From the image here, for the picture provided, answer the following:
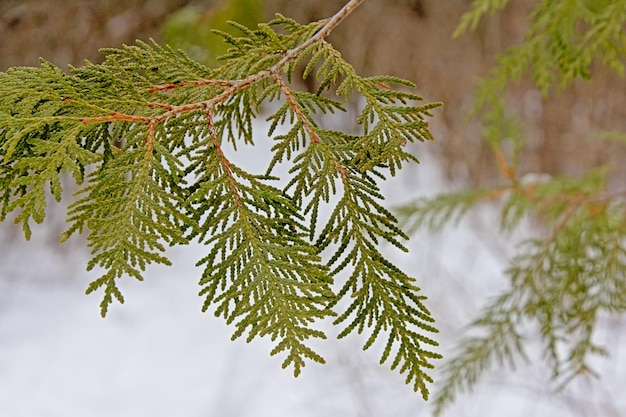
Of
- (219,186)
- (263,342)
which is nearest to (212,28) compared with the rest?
(219,186)

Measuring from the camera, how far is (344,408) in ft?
11.6

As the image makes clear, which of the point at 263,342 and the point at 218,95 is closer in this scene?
the point at 218,95

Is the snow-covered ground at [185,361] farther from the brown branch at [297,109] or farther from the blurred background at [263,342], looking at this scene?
the brown branch at [297,109]

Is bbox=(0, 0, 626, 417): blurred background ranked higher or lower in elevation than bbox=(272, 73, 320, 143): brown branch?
higher

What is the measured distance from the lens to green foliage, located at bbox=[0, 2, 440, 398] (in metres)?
0.49

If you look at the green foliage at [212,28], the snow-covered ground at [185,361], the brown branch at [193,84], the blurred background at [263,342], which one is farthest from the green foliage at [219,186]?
the snow-covered ground at [185,361]

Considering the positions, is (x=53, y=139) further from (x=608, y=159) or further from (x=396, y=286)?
(x=608, y=159)

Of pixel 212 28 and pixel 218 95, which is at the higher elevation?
pixel 212 28

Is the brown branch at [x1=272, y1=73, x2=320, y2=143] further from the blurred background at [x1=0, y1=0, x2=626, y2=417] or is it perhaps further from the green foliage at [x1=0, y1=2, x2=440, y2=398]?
the blurred background at [x1=0, y1=0, x2=626, y2=417]

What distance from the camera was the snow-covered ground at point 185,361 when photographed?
3.36 meters

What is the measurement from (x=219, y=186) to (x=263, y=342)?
331 cm

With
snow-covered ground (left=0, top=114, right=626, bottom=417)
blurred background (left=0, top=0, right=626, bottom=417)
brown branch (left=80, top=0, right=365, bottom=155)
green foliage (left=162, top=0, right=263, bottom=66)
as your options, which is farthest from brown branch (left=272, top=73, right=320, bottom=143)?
snow-covered ground (left=0, top=114, right=626, bottom=417)

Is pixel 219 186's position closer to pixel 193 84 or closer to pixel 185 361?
pixel 193 84

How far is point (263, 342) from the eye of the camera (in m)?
3.75
